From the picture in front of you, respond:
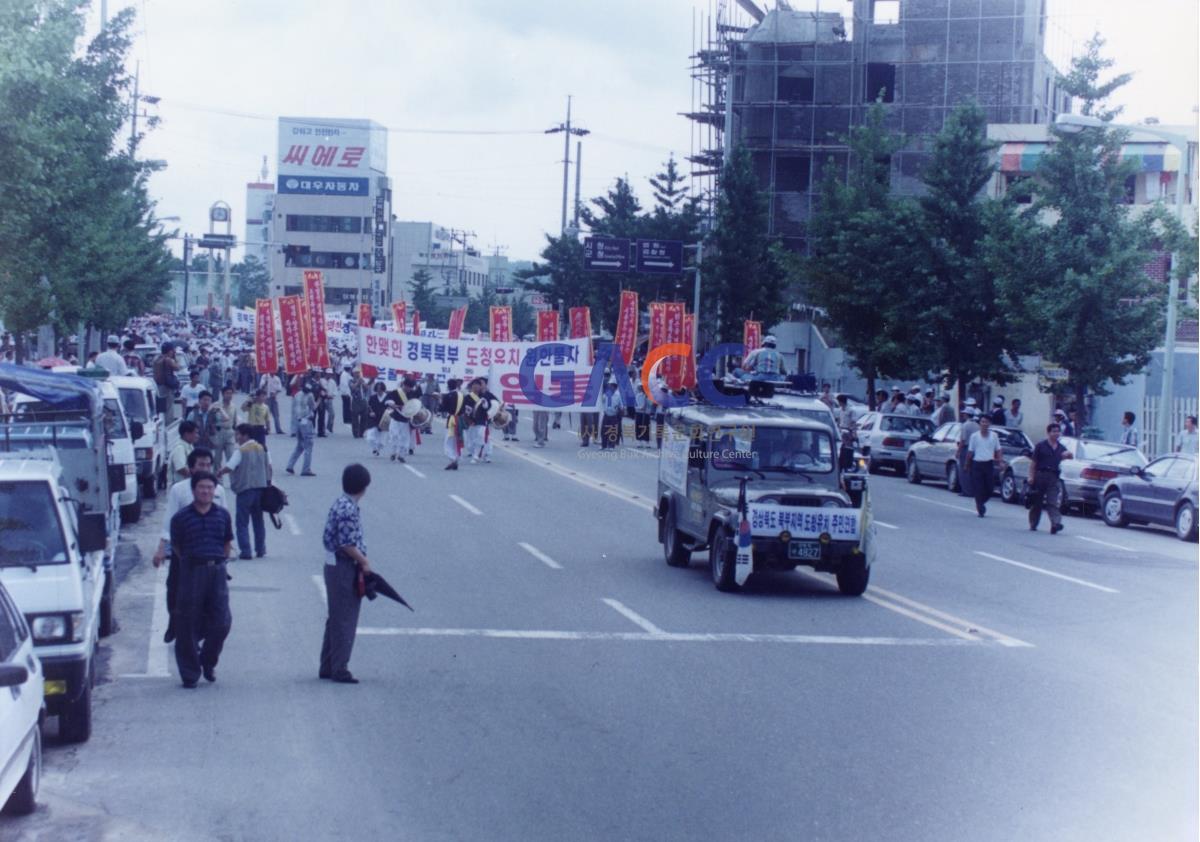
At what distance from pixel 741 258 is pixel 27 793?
157 ft

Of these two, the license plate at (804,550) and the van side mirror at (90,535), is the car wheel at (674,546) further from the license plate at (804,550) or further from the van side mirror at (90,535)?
the van side mirror at (90,535)

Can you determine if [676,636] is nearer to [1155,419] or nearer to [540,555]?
[540,555]

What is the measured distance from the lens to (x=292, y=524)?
21.2 m

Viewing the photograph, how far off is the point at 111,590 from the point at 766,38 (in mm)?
58468

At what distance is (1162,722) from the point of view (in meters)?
10.5

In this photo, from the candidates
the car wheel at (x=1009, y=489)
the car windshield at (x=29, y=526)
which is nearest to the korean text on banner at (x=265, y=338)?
the car wheel at (x=1009, y=489)

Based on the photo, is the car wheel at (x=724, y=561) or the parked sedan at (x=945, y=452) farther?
the parked sedan at (x=945, y=452)

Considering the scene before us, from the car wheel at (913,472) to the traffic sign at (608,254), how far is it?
26109mm

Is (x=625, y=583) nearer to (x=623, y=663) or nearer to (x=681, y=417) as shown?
(x=681, y=417)

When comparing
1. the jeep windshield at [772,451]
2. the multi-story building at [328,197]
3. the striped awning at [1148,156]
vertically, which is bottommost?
the jeep windshield at [772,451]

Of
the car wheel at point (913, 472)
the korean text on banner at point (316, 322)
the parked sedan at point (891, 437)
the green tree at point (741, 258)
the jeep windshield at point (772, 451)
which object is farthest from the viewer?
the green tree at point (741, 258)

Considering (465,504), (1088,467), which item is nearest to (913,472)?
(1088,467)

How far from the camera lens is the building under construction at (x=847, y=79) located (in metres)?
61.3

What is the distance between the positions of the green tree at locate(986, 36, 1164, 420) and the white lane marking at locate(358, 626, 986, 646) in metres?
19.3
